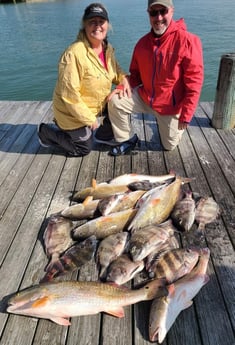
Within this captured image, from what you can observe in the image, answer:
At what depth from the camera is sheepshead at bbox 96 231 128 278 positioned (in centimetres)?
248

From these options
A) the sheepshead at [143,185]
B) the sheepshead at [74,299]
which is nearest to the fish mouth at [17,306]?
the sheepshead at [74,299]

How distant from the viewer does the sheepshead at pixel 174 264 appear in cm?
234

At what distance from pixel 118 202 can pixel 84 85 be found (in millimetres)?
1449

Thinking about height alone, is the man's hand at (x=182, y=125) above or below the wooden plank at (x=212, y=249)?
above

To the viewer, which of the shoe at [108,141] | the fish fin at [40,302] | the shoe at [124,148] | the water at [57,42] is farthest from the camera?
the water at [57,42]

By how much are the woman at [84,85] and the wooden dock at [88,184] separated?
0.27 meters

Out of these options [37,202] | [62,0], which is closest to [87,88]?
[37,202]

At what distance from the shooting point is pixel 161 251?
8.27 feet

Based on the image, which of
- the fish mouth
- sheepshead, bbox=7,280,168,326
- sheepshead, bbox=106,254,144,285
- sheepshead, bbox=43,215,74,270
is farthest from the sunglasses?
the fish mouth

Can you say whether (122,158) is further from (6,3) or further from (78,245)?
(6,3)

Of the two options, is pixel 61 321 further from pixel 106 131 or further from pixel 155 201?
pixel 106 131

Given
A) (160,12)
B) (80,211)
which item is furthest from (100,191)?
(160,12)

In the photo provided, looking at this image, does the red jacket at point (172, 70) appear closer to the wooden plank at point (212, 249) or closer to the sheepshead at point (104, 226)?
the wooden plank at point (212, 249)

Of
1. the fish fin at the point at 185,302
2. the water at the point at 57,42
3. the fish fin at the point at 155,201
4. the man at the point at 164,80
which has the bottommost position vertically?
the water at the point at 57,42
